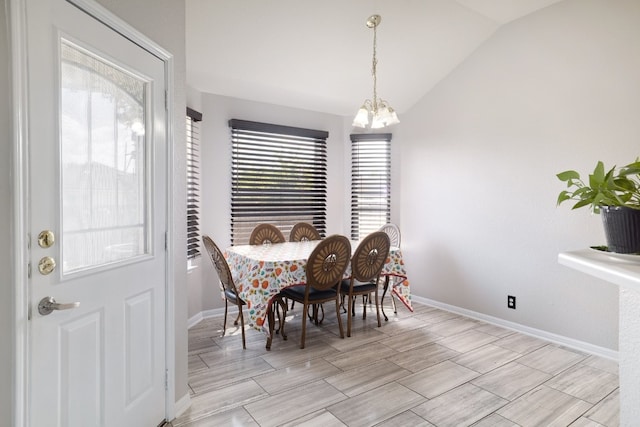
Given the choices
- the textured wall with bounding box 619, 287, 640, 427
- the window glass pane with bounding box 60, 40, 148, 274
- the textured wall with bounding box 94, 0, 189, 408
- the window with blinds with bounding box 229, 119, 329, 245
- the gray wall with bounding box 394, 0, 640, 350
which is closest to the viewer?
the textured wall with bounding box 619, 287, 640, 427

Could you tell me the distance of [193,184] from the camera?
3693 mm

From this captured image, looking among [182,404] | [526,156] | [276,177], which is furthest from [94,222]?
[526,156]

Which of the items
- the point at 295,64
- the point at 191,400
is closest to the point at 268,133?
the point at 295,64

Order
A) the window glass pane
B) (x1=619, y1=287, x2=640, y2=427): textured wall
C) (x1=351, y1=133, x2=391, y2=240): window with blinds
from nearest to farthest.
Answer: (x1=619, y1=287, x2=640, y2=427): textured wall < the window glass pane < (x1=351, y1=133, x2=391, y2=240): window with blinds

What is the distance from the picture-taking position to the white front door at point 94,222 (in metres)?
1.35

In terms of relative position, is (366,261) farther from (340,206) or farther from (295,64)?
(295,64)

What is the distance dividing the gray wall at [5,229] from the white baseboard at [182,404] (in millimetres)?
1018

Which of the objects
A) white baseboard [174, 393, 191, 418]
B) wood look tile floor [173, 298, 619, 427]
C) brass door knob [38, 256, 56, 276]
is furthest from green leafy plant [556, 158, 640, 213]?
white baseboard [174, 393, 191, 418]

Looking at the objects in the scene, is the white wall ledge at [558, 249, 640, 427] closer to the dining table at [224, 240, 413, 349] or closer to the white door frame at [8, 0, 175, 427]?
the white door frame at [8, 0, 175, 427]

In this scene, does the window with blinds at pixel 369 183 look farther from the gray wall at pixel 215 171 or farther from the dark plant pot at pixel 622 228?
the dark plant pot at pixel 622 228

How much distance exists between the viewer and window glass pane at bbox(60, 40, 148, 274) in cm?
148

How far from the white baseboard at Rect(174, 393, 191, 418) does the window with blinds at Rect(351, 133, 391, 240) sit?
304cm

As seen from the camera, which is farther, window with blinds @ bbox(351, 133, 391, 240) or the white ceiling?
window with blinds @ bbox(351, 133, 391, 240)

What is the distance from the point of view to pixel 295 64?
3.62 meters
